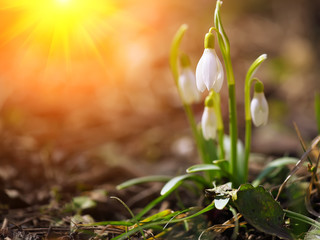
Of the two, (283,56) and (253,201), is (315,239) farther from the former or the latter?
(283,56)

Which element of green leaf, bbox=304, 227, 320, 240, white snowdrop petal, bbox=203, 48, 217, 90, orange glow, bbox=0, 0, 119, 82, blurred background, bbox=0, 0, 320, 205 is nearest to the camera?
green leaf, bbox=304, 227, 320, 240

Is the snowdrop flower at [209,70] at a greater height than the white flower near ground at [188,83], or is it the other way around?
the snowdrop flower at [209,70]

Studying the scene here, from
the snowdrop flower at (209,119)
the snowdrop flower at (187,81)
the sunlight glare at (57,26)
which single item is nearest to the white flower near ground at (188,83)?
the snowdrop flower at (187,81)

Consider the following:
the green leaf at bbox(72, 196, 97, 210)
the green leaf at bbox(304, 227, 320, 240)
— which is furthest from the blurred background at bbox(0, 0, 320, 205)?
the green leaf at bbox(304, 227, 320, 240)

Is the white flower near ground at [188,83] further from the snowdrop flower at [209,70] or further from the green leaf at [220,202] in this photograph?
the green leaf at [220,202]

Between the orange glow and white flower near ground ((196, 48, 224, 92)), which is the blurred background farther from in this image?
white flower near ground ((196, 48, 224, 92))

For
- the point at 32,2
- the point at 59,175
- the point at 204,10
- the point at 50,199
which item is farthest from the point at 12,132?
the point at 204,10

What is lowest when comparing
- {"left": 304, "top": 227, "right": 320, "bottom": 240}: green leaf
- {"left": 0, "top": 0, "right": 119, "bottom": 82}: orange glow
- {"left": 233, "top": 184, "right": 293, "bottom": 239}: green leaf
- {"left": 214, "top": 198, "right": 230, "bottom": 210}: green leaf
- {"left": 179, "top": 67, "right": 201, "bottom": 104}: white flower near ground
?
{"left": 304, "top": 227, "right": 320, "bottom": 240}: green leaf
